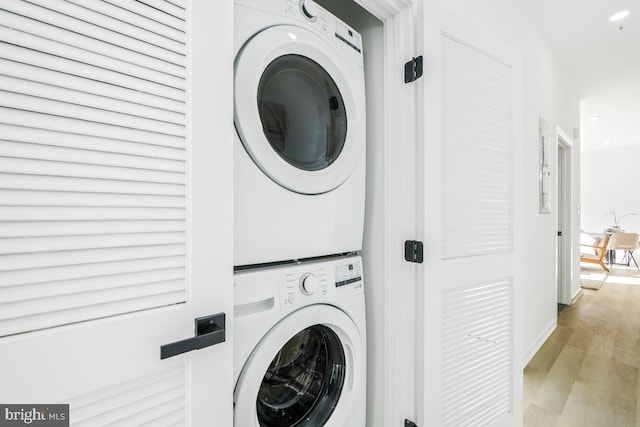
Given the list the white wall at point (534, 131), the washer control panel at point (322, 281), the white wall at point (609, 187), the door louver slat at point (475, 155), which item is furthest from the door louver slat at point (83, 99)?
the white wall at point (609, 187)

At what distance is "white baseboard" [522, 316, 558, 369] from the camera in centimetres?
252

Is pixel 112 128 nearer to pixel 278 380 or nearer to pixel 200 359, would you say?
pixel 200 359

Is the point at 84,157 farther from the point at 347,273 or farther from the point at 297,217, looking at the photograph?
the point at 347,273

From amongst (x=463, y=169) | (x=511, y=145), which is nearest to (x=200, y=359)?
(x=463, y=169)

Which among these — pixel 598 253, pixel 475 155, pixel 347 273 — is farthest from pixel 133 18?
pixel 598 253

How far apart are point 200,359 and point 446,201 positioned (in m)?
1.10

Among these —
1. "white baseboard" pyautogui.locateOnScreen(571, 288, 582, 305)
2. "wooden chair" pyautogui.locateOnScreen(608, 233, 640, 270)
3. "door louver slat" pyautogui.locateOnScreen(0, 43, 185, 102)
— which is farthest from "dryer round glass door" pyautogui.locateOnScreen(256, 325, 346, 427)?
"wooden chair" pyautogui.locateOnScreen(608, 233, 640, 270)

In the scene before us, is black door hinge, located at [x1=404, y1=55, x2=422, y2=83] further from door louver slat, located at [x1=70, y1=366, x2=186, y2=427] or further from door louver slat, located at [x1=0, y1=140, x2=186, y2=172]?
door louver slat, located at [x1=70, y1=366, x2=186, y2=427]

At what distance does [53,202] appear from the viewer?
510mm

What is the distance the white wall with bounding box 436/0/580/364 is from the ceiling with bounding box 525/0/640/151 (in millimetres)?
132

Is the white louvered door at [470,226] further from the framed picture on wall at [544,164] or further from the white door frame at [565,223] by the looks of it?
the white door frame at [565,223]

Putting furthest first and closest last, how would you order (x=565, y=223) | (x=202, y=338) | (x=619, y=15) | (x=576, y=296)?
(x=576, y=296) → (x=565, y=223) → (x=619, y=15) → (x=202, y=338)

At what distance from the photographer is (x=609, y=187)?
805cm

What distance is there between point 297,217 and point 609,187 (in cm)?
1047
